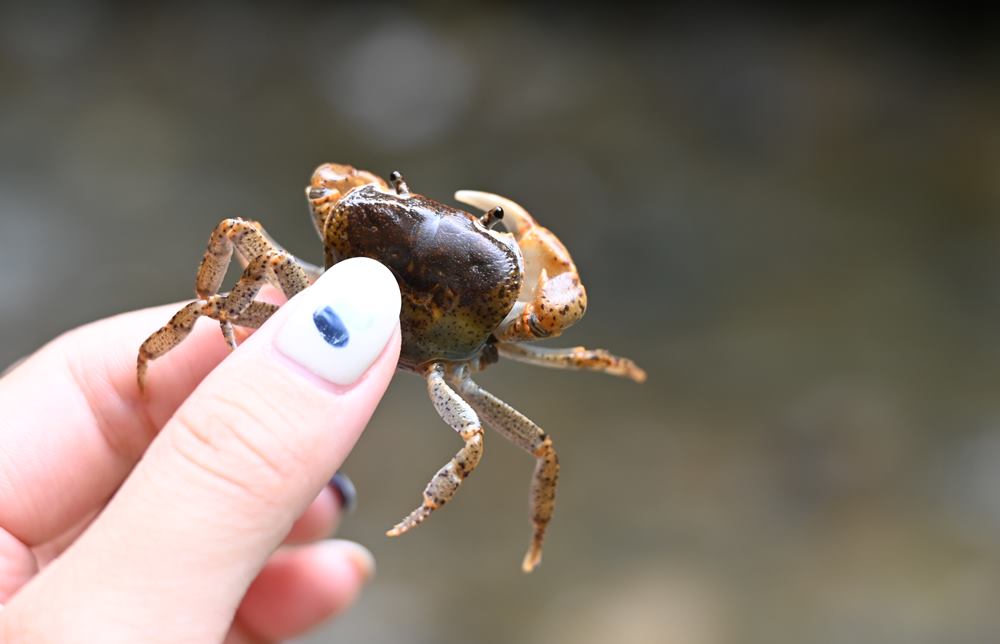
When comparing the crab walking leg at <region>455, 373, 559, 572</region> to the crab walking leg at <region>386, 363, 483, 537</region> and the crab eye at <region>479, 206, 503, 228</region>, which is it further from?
the crab eye at <region>479, 206, 503, 228</region>

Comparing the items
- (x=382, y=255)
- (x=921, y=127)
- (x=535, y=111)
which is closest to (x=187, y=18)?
(x=535, y=111)

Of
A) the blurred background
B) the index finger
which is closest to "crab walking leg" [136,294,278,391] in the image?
the index finger

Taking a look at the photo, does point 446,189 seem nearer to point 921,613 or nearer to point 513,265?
point 921,613

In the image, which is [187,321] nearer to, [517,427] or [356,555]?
[517,427]

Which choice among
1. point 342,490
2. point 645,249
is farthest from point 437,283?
point 645,249

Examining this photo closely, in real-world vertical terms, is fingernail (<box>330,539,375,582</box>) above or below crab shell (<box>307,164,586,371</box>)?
below

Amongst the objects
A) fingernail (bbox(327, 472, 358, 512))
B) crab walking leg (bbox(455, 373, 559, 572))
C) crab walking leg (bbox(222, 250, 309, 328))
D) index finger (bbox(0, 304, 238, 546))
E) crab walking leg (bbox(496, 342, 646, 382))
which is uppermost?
crab walking leg (bbox(222, 250, 309, 328))

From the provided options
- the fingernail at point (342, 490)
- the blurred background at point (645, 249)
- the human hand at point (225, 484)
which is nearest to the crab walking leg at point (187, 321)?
the human hand at point (225, 484)

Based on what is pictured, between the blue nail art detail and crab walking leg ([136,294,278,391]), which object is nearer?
the blue nail art detail

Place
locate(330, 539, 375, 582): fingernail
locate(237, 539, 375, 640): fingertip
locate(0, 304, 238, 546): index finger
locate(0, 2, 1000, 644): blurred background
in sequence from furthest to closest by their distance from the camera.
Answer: locate(0, 2, 1000, 644): blurred background → locate(330, 539, 375, 582): fingernail → locate(237, 539, 375, 640): fingertip → locate(0, 304, 238, 546): index finger
